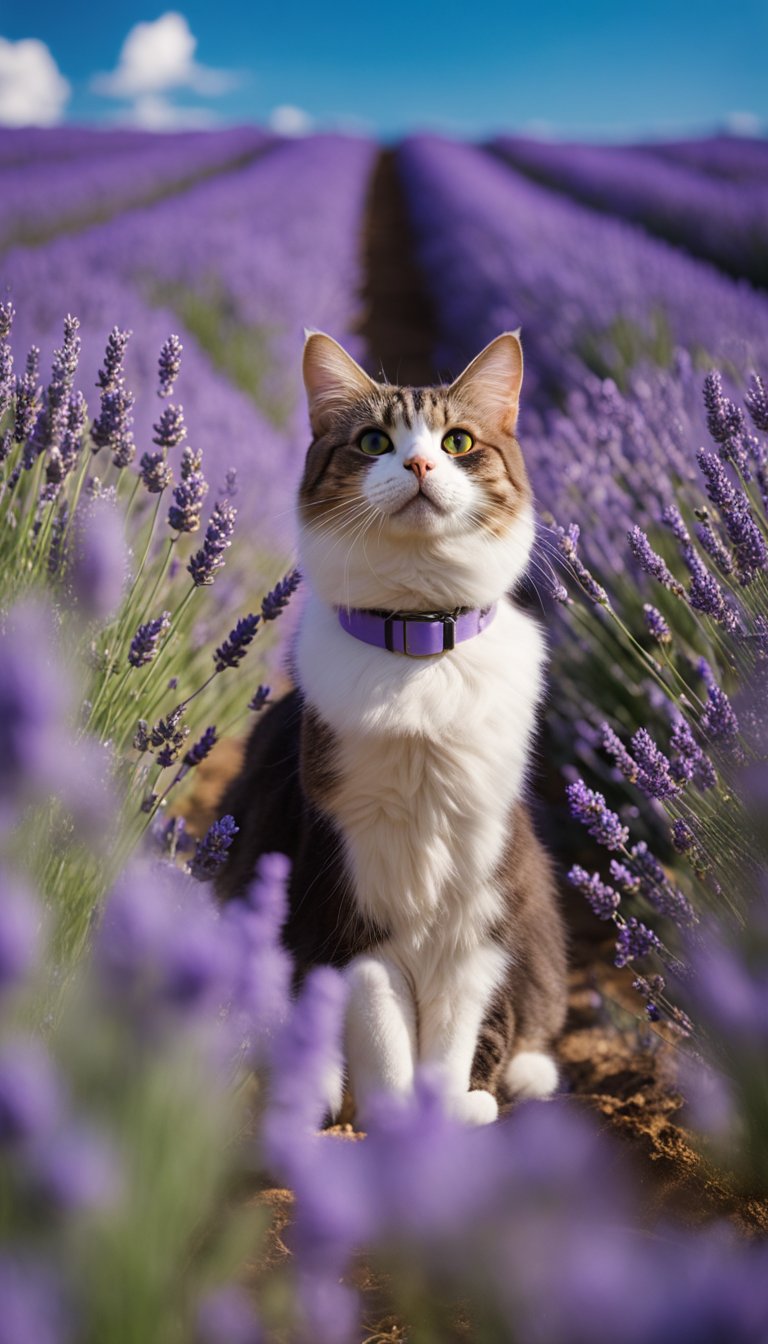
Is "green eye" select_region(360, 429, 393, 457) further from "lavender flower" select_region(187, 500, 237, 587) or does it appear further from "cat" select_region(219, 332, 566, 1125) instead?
"lavender flower" select_region(187, 500, 237, 587)

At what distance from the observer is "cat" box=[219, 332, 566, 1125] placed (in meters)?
1.33

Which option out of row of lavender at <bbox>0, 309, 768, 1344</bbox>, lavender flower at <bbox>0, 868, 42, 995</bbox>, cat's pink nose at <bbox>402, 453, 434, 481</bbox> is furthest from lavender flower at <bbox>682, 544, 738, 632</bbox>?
lavender flower at <bbox>0, 868, 42, 995</bbox>

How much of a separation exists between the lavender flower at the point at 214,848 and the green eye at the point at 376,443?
0.57 metres

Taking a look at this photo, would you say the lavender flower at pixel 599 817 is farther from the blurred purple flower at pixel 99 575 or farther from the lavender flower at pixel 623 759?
the blurred purple flower at pixel 99 575

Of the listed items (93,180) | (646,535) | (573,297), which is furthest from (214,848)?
(93,180)

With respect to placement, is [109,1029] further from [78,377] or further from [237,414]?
[237,414]

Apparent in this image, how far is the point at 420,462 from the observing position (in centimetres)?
133

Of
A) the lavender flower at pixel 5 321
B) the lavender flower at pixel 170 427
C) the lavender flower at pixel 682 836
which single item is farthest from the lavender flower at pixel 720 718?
the lavender flower at pixel 5 321

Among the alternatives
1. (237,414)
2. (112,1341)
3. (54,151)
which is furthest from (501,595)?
(54,151)

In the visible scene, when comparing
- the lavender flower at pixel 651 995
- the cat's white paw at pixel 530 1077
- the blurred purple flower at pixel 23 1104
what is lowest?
the cat's white paw at pixel 530 1077

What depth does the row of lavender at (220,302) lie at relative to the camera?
2.97 meters

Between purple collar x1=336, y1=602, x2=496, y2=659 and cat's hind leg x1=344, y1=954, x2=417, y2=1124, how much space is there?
41 centimetres

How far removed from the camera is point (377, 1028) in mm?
1350

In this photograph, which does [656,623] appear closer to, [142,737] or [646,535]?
[142,737]
